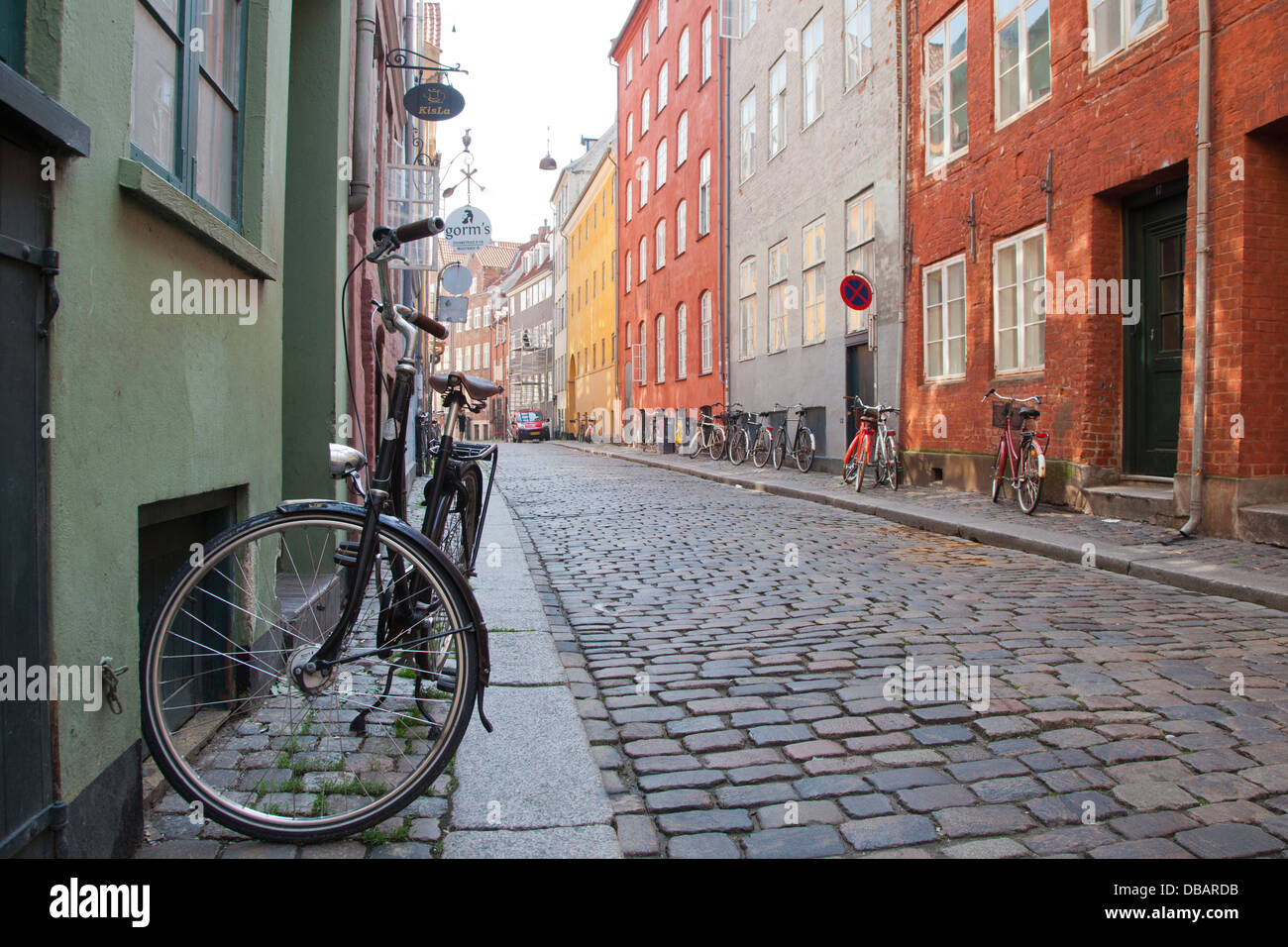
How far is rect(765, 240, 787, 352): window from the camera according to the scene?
20.4 m

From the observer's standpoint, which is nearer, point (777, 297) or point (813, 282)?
point (813, 282)

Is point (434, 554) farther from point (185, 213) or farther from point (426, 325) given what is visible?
point (185, 213)

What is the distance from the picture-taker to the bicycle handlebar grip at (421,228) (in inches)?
117

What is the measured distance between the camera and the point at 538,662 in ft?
14.1

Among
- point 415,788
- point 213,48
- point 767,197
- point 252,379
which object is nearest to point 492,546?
point 252,379

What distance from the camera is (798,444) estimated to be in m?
17.6

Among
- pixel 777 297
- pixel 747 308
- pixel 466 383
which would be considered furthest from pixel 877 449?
pixel 466 383

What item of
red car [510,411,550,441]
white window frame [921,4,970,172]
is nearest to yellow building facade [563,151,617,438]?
red car [510,411,550,441]

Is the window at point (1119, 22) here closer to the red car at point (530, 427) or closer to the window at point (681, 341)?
the window at point (681, 341)

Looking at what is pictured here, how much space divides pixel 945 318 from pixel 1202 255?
213 inches

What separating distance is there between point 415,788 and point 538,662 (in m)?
1.75

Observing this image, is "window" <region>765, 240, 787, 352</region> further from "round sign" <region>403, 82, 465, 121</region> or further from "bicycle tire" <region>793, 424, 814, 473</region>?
"round sign" <region>403, 82, 465, 121</region>

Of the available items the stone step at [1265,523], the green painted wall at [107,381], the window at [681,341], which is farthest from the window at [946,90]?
the window at [681,341]

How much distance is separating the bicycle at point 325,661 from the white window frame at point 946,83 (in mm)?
11697
